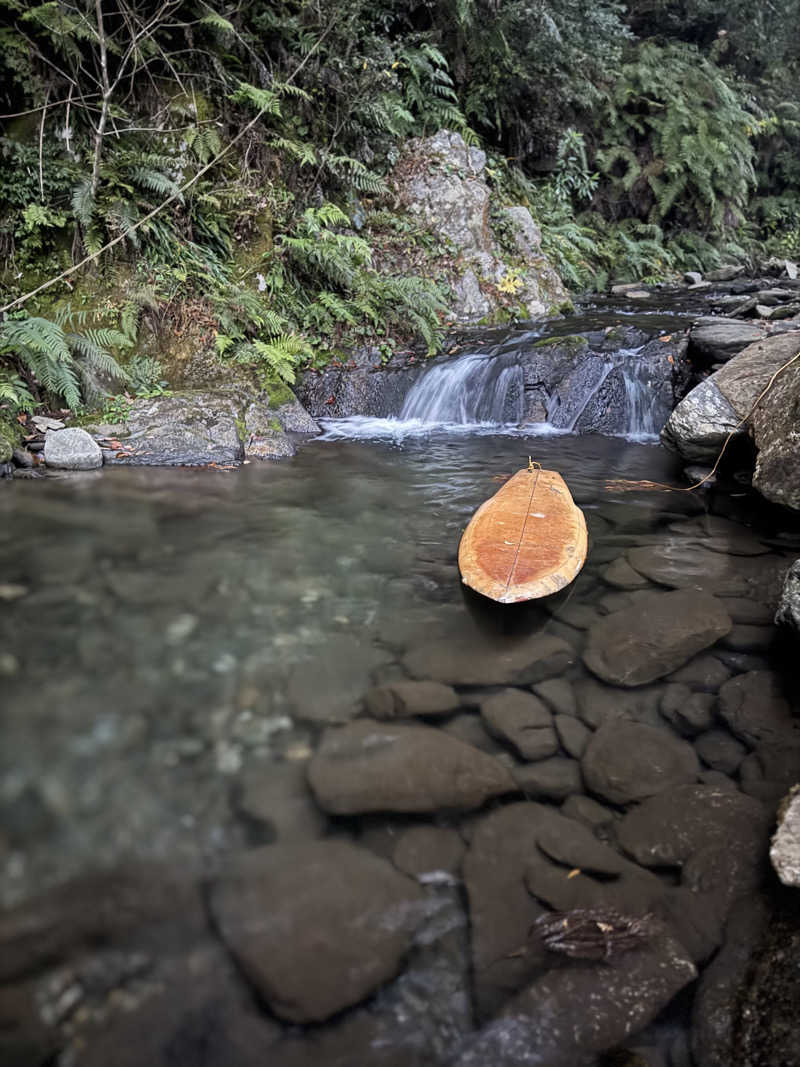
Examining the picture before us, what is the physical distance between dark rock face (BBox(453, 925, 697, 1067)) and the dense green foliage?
536 cm

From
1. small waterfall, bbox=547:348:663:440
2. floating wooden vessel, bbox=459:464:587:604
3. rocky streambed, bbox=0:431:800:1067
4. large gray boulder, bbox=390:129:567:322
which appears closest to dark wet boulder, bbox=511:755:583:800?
rocky streambed, bbox=0:431:800:1067

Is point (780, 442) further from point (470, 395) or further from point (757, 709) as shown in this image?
point (470, 395)

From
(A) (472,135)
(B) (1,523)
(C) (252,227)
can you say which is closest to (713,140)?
(A) (472,135)

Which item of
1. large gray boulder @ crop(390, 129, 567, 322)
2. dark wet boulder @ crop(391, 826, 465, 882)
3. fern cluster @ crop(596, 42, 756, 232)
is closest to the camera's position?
dark wet boulder @ crop(391, 826, 465, 882)

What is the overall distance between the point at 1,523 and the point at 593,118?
15108 millimetres

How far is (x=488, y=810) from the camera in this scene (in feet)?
6.56

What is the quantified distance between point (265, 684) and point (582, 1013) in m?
1.56

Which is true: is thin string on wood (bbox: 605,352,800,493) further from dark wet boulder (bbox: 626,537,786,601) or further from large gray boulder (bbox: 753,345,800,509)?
dark wet boulder (bbox: 626,537,786,601)

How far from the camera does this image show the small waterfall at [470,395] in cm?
735

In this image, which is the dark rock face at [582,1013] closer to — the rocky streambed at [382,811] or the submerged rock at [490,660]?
the rocky streambed at [382,811]

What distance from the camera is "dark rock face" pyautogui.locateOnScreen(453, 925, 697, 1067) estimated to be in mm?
1417

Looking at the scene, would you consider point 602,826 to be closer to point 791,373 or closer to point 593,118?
point 791,373

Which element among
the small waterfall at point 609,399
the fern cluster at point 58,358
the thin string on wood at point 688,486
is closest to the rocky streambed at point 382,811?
the thin string on wood at point 688,486

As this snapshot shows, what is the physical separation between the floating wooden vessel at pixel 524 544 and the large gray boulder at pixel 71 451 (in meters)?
3.35
